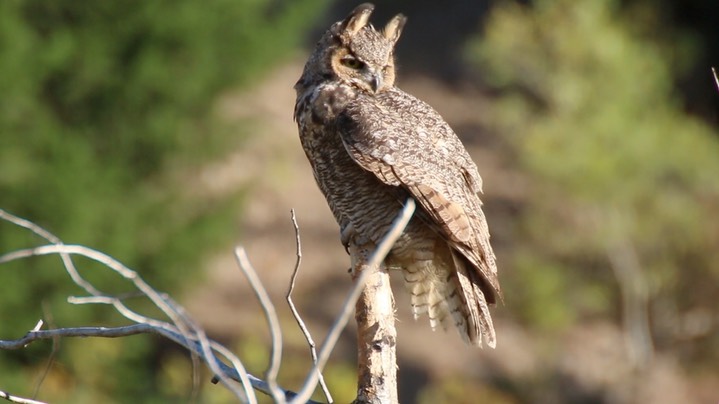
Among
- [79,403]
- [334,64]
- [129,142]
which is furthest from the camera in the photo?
[129,142]

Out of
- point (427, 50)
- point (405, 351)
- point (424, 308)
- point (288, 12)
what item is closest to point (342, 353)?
point (405, 351)

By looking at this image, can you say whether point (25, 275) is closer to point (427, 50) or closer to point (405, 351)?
point (405, 351)

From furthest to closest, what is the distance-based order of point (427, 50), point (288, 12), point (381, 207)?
point (427, 50), point (288, 12), point (381, 207)

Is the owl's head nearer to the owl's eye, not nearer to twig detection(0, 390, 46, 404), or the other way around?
the owl's eye

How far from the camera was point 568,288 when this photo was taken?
9734mm

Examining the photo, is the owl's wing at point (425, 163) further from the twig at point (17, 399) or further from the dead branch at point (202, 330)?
the twig at point (17, 399)

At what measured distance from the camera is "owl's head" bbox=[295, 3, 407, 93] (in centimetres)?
345

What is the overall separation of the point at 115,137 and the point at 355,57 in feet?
18.6

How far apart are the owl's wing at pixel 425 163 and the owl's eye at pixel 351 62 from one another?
0.56ft

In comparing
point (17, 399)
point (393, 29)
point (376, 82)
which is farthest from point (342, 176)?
point (17, 399)

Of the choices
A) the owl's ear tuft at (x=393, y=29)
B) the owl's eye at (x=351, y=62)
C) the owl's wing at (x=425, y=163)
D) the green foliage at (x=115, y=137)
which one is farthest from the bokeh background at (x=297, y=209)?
the owl's wing at (x=425, y=163)

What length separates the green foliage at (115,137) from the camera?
26.9 ft

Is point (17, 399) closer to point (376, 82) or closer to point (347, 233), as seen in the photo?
point (347, 233)

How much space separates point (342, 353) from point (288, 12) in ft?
9.67
